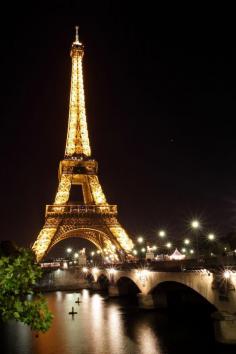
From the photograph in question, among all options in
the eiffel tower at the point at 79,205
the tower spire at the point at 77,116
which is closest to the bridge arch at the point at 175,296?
the eiffel tower at the point at 79,205

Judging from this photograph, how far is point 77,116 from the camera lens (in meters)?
72.8

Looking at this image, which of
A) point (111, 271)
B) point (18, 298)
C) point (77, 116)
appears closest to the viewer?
point (18, 298)

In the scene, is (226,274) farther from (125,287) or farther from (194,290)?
(125,287)

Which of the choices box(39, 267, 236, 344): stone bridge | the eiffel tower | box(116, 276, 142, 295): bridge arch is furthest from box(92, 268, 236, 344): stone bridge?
the eiffel tower

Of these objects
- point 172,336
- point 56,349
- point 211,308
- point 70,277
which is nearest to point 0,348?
point 56,349

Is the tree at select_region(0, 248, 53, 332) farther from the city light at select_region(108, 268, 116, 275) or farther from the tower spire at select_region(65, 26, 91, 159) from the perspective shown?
the tower spire at select_region(65, 26, 91, 159)

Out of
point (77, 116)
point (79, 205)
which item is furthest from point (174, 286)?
point (77, 116)

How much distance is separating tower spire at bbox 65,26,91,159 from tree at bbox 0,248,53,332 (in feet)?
205

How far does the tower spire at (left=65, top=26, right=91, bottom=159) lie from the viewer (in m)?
70.4

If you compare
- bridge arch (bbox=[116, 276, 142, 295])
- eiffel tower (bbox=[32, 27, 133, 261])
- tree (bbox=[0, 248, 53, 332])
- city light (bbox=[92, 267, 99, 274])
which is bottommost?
tree (bbox=[0, 248, 53, 332])

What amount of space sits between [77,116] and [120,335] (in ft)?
170

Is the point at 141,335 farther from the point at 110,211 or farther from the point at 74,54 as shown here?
the point at 74,54

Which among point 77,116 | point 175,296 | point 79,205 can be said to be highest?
point 77,116

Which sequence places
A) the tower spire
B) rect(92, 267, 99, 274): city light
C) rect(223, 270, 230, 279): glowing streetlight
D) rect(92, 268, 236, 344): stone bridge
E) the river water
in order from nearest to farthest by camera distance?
1. rect(92, 268, 236, 344): stone bridge
2. rect(223, 270, 230, 279): glowing streetlight
3. the river water
4. rect(92, 267, 99, 274): city light
5. the tower spire
